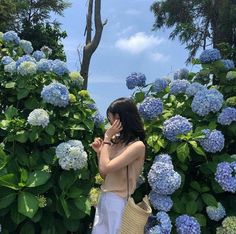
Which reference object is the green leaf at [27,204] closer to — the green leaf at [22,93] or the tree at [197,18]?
the green leaf at [22,93]

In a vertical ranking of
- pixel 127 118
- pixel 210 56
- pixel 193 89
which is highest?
pixel 210 56

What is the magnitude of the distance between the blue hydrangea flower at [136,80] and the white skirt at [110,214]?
1.23m

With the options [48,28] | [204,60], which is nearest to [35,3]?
[48,28]

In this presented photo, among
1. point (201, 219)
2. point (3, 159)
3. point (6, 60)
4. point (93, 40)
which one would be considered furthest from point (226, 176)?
point (93, 40)

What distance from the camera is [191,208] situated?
3.36m

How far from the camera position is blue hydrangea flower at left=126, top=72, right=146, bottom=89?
3996 millimetres

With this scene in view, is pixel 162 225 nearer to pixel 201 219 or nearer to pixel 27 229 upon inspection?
pixel 201 219

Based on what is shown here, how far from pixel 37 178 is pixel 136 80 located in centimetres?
126

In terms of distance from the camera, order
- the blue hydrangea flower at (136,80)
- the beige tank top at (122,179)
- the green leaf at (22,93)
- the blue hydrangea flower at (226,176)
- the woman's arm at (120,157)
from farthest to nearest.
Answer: the blue hydrangea flower at (136,80) → the green leaf at (22,93) → the blue hydrangea flower at (226,176) → the beige tank top at (122,179) → the woman's arm at (120,157)

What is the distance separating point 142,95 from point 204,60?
58 centimetres

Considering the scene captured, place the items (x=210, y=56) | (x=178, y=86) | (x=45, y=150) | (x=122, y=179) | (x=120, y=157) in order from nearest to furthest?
1. (x=120, y=157)
2. (x=122, y=179)
3. (x=45, y=150)
4. (x=178, y=86)
5. (x=210, y=56)

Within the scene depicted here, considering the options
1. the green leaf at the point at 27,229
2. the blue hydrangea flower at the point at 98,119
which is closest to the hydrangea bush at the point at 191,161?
the blue hydrangea flower at the point at 98,119

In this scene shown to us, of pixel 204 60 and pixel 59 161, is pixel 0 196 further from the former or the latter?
pixel 204 60

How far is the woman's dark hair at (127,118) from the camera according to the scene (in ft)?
9.74
